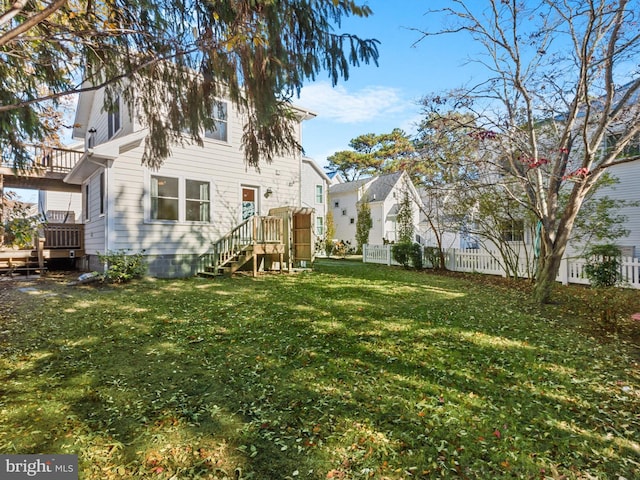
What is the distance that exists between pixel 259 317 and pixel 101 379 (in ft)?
7.84

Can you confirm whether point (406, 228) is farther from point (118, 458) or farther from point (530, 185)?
point (118, 458)

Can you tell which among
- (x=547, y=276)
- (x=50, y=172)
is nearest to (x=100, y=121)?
(x=50, y=172)

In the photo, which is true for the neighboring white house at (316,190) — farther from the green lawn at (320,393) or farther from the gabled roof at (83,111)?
the green lawn at (320,393)

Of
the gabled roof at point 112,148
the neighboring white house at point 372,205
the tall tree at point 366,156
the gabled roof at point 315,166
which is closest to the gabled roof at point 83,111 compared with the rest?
the gabled roof at point 112,148

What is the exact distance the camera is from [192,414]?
8.07ft

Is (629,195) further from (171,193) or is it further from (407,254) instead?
(171,193)

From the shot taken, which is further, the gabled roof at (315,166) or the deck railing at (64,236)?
the gabled roof at (315,166)

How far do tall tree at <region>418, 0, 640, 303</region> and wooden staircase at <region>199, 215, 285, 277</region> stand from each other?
5.98 m

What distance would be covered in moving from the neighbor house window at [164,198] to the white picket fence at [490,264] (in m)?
8.96

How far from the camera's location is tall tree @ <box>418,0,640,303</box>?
221 inches

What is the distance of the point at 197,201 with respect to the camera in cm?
998

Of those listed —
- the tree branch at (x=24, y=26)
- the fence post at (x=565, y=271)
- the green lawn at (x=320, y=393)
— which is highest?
the tree branch at (x=24, y=26)

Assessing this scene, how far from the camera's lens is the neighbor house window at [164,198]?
927cm

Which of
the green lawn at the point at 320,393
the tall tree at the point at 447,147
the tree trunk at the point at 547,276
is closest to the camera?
the green lawn at the point at 320,393
